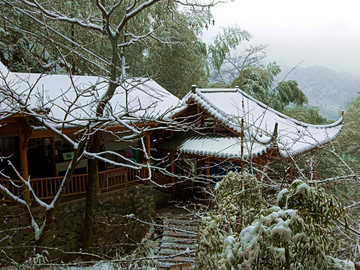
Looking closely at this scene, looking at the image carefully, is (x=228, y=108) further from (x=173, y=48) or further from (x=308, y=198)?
(x=308, y=198)

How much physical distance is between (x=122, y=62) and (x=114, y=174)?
15.0 ft

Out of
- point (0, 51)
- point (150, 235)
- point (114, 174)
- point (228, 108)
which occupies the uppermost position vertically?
point (0, 51)

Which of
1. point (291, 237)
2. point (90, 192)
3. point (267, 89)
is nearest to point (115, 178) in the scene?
point (90, 192)

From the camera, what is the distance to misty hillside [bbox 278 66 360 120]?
2348cm

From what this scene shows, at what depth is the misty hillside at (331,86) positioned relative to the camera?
23.5m

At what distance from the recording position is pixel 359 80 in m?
28.3

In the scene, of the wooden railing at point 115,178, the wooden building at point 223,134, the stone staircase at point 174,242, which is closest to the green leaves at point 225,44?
the wooden building at point 223,134

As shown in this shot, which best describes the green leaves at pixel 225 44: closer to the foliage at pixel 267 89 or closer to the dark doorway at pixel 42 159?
the foliage at pixel 267 89

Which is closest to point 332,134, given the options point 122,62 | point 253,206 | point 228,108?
point 228,108

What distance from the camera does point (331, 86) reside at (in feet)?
93.5

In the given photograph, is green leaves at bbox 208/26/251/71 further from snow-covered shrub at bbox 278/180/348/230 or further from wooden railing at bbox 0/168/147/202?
snow-covered shrub at bbox 278/180/348/230

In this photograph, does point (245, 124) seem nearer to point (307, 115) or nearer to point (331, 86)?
point (307, 115)

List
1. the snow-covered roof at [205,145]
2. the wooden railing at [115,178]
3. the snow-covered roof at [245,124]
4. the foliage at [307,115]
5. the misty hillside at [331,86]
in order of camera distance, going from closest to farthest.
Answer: the snow-covered roof at [245,124] < the snow-covered roof at [205,145] < the wooden railing at [115,178] < the foliage at [307,115] < the misty hillside at [331,86]

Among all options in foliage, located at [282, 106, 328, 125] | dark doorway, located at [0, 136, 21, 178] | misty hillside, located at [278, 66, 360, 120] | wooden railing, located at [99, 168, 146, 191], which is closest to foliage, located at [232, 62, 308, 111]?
foliage, located at [282, 106, 328, 125]
